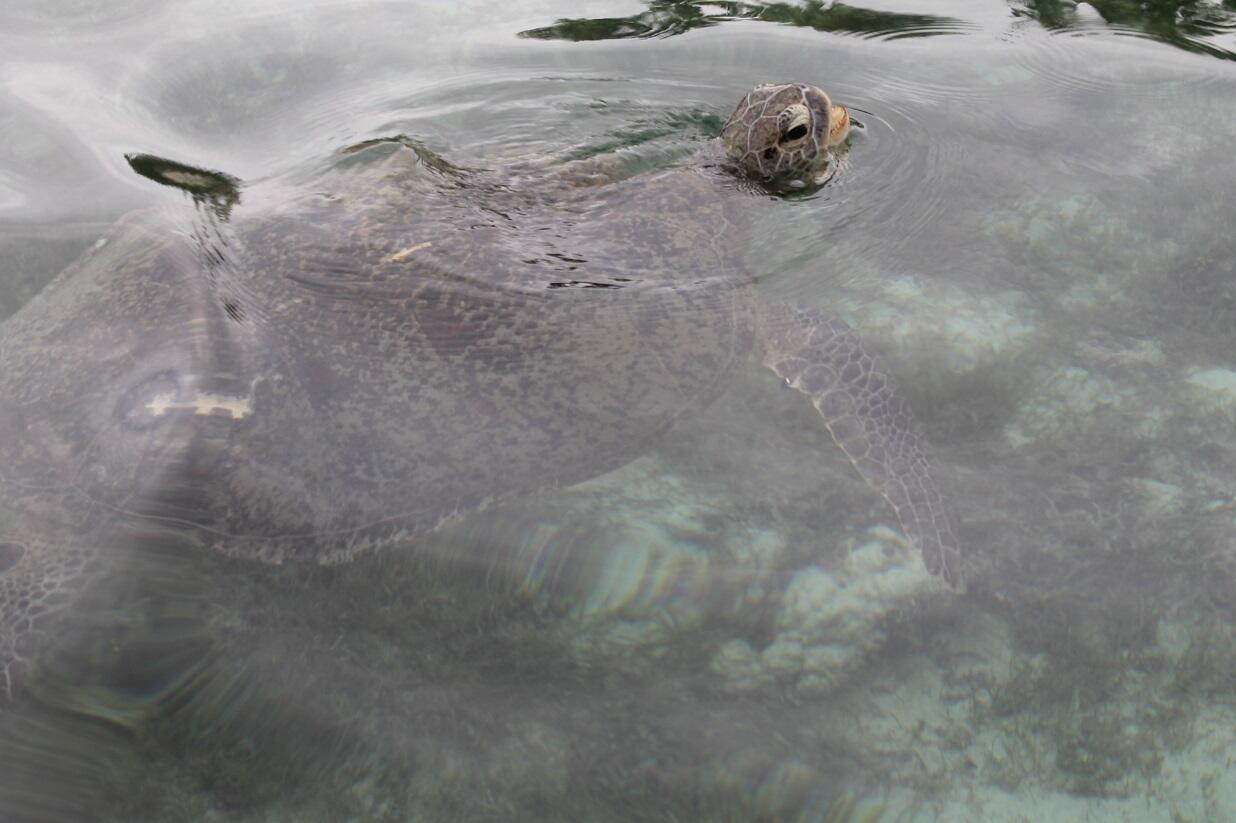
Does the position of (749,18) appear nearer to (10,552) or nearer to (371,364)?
(371,364)

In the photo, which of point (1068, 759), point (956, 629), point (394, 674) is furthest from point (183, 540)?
point (1068, 759)

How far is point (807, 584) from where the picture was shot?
11.2ft

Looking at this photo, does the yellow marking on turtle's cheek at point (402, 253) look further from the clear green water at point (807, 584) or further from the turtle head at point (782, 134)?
the turtle head at point (782, 134)

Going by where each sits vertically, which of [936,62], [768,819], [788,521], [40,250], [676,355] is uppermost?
[936,62]

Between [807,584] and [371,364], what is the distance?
1896mm

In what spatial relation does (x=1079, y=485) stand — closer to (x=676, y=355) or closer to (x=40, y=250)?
(x=676, y=355)

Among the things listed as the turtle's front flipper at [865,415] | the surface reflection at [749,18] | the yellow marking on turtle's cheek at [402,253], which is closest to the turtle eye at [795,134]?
the turtle's front flipper at [865,415]

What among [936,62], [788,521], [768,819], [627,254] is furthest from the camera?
[936,62]

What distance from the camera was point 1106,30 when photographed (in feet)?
20.4

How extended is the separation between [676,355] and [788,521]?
999mm

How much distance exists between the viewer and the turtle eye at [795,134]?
5176 mm

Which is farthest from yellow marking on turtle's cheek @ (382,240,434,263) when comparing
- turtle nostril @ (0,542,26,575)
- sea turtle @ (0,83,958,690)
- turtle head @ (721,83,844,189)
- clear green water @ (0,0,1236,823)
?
turtle head @ (721,83,844,189)

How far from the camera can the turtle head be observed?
5219 millimetres

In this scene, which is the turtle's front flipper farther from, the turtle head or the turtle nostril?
the turtle nostril
